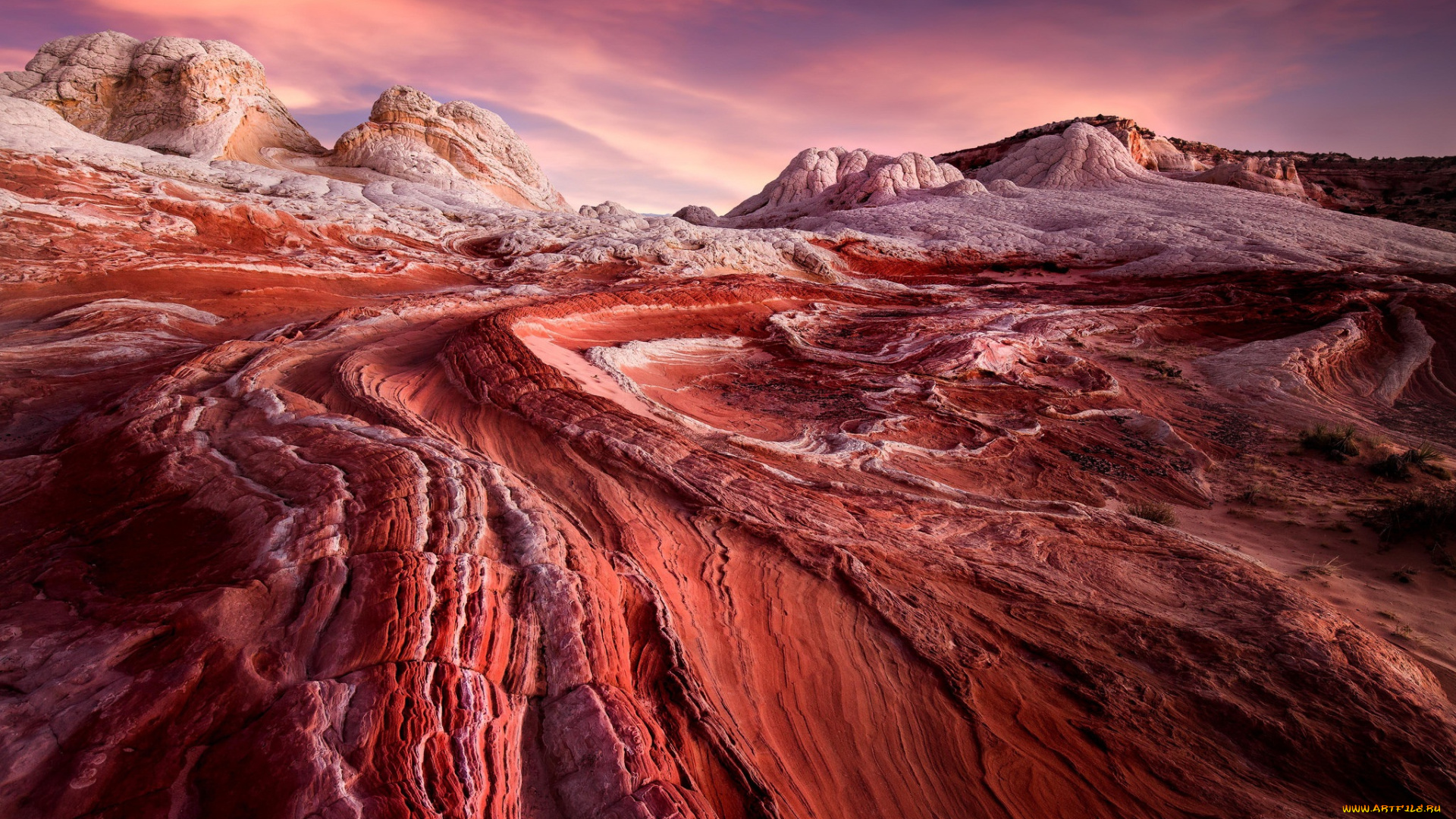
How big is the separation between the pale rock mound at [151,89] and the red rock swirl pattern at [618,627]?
107ft


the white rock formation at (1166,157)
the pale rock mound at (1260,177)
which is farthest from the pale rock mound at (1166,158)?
the pale rock mound at (1260,177)

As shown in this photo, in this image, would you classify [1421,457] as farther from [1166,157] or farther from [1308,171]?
[1308,171]

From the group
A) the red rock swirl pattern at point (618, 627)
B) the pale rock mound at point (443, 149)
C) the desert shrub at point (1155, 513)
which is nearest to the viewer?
the red rock swirl pattern at point (618, 627)

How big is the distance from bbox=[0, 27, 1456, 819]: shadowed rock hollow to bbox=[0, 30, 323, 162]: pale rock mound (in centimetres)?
2479

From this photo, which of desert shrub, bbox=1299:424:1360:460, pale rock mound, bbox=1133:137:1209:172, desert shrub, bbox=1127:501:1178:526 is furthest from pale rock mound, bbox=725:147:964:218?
desert shrub, bbox=1127:501:1178:526

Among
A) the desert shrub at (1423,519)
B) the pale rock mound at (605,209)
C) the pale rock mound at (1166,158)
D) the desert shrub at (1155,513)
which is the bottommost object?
the desert shrub at (1155,513)

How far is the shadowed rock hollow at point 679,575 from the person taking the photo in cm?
239

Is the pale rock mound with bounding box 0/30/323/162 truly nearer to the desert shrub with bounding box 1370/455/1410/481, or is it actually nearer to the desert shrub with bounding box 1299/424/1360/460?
the desert shrub with bounding box 1299/424/1360/460

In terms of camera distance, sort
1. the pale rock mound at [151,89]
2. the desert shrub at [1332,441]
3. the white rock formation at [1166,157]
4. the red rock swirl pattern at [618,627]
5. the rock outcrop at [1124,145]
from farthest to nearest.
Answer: the white rock formation at [1166,157] → the rock outcrop at [1124,145] → the pale rock mound at [151,89] → the desert shrub at [1332,441] → the red rock swirl pattern at [618,627]

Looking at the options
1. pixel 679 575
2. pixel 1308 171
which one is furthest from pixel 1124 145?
pixel 679 575

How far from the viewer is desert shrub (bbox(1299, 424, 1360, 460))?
747cm

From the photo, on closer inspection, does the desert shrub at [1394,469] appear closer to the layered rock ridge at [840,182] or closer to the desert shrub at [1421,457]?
the desert shrub at [1421,457]

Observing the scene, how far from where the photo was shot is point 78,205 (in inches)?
634

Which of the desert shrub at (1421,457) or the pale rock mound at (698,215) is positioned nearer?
the desert shrub at (1421,457)
